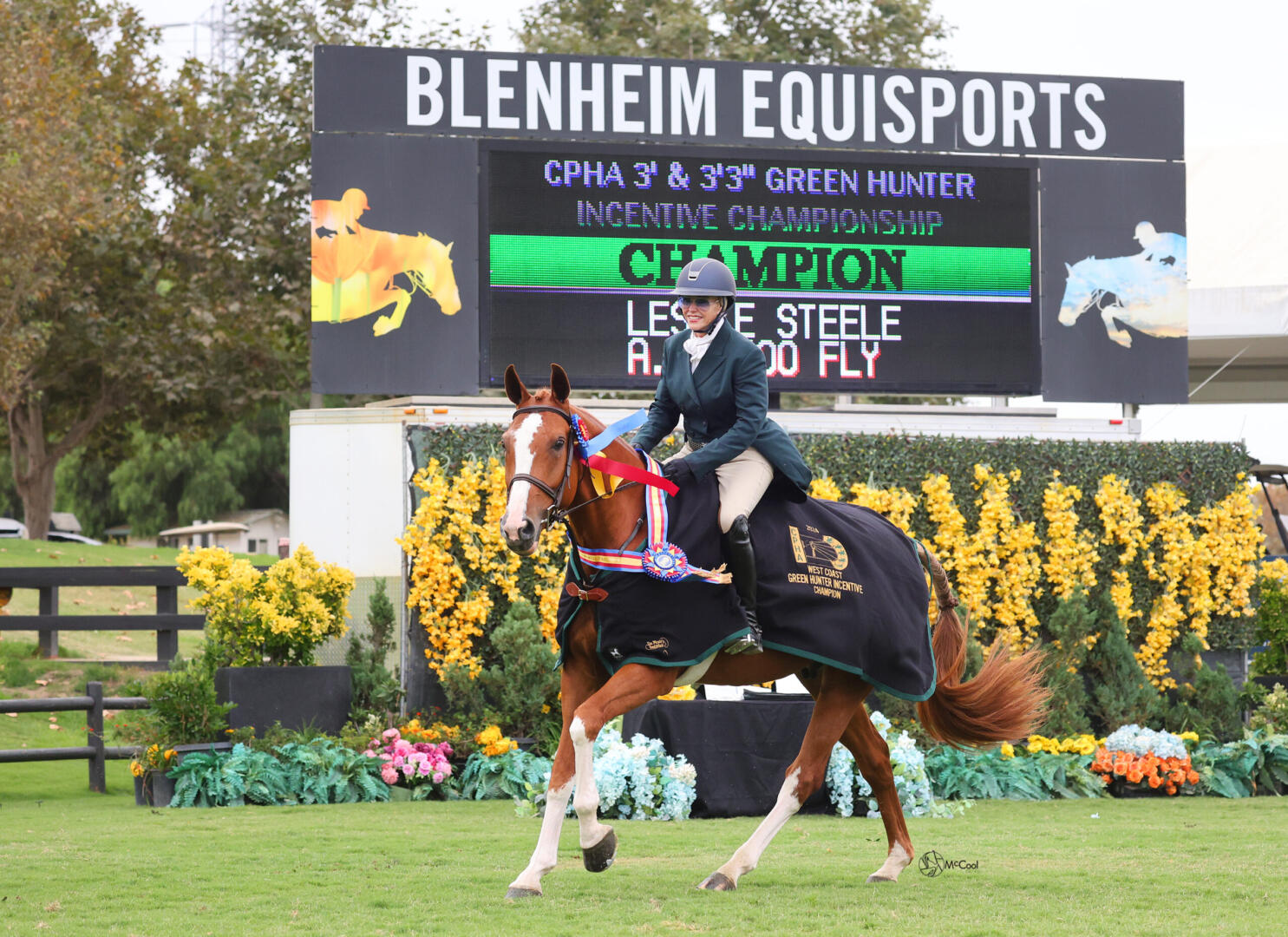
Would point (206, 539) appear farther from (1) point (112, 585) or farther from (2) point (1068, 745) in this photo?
(2) point (1068, 745)

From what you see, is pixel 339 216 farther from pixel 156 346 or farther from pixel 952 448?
pixel 156 346

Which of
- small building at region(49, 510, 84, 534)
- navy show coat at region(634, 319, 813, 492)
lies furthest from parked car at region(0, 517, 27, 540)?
navy show coat at region(634, 319, 813, 492)

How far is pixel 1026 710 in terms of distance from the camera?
846cm

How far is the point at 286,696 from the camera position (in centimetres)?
1257

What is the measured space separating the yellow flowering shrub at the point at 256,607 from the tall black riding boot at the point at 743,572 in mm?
6268

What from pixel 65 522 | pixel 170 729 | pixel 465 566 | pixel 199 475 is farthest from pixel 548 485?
pixel 65 522

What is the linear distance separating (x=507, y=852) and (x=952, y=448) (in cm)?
727

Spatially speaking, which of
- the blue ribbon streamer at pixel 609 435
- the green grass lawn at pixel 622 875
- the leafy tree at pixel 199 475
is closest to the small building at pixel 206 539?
the leafy tree at pixel 199 475

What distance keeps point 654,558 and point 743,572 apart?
501 mm

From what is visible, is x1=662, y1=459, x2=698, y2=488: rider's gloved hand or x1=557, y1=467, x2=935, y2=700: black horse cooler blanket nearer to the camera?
x1=557, y1=467, x2=935, y2=700: black horse cooler blanket

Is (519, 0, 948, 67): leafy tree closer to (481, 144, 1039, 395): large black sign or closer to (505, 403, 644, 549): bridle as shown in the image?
(481, 144, 1039, 395): large black sign

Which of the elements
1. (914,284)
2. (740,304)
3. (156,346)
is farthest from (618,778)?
(156,346)

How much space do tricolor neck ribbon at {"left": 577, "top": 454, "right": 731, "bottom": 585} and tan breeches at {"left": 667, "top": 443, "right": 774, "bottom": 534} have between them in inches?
13.0

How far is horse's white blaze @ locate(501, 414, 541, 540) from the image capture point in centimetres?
624
